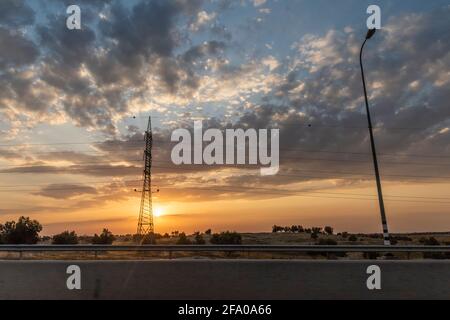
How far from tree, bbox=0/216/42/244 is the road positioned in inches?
1470

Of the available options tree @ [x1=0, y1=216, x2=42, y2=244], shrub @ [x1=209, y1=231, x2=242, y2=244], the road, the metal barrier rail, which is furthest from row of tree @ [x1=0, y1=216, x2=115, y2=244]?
the road

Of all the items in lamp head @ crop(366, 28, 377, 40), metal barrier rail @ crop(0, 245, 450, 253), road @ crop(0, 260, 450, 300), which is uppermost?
lamp head @ crop(366, 28, 377, 40)

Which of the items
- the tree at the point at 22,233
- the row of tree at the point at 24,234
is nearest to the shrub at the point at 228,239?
the row of tree at the point at 24,234

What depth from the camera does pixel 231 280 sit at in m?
10.1

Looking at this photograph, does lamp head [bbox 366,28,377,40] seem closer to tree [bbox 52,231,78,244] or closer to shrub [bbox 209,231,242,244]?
shrub [bbox 209,231,242,244]

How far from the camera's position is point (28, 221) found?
45.1 metres

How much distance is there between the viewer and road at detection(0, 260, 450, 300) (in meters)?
10.0

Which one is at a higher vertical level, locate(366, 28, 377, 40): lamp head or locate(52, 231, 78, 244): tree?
locate(366, 28, 377, 40): lamp head

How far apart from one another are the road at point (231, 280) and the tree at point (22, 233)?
123 feet

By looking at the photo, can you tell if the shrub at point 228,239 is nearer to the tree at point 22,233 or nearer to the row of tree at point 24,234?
the row of tree at point 24,234

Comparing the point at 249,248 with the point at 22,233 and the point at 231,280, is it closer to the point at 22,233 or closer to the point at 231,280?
the point at 231,280

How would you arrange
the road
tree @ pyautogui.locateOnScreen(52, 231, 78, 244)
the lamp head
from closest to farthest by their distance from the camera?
the road
the lamp head
tree @ pyautogui.locateOnScreen(52, 231, 78, 244)

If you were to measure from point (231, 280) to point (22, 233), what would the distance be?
40473 mm
